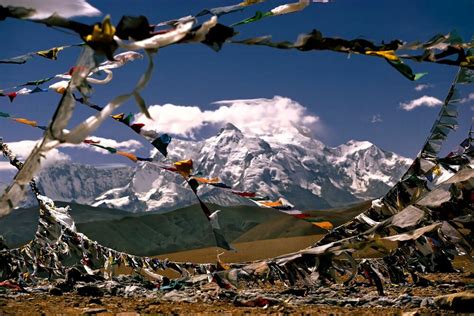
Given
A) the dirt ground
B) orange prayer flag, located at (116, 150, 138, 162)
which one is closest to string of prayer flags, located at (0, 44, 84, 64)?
orange prayer flag, located at (116, 150, 138, 162)

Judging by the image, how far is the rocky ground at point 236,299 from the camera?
5.59 m

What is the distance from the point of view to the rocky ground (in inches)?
220

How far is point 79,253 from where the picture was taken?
30.7ft

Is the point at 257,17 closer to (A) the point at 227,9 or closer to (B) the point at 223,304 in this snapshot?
(A) the point at 227,9

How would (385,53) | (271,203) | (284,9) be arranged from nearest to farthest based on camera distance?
(385,53), (284,9), (271,203)

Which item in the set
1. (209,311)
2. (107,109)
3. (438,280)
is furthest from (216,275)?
(438,280)

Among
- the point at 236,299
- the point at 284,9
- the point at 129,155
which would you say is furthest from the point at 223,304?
the point at 284,9

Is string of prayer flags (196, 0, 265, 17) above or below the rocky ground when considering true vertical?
above

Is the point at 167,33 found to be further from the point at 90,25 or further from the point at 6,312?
the point at 6,312

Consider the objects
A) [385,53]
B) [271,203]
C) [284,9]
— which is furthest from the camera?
[271,203]

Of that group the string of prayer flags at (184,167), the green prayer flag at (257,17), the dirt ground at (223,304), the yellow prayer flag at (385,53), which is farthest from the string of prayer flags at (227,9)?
the dirt ground at (223,304)

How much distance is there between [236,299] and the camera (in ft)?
20.5

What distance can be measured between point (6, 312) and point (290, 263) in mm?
3914

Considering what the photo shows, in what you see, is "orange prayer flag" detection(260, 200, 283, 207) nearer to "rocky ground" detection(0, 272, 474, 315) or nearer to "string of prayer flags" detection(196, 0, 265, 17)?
"string of prayer flags" detection(196, 0, 265, 17)
